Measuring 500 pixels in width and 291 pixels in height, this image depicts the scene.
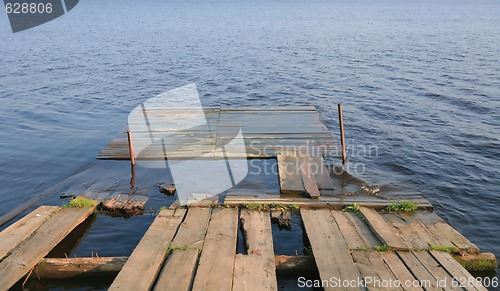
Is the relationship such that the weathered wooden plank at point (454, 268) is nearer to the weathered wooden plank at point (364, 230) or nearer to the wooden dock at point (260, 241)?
the wooden dock at point (260, 241)

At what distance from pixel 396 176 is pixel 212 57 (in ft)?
102

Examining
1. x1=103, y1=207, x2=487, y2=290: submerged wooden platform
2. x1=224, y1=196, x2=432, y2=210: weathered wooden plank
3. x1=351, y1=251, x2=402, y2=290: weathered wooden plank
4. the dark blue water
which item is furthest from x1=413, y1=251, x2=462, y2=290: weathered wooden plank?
the dark blue water

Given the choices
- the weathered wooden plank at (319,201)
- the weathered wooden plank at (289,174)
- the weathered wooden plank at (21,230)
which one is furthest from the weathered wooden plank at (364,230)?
the weathered wooden plank at (21,230)

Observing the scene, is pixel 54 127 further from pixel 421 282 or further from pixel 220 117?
pixel 421 282

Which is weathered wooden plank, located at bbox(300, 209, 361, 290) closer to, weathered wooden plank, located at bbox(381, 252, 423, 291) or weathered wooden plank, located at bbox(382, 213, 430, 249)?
weathered wooden plank, located at bbox(381, 252, 423, 291)

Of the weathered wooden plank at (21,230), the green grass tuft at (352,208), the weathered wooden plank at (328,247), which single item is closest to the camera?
the weathered wooden plank at (328,247)

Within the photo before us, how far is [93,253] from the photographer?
10117mm

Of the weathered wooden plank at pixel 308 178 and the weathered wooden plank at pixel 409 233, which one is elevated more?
the weathered wooden plank at pixel 308 178

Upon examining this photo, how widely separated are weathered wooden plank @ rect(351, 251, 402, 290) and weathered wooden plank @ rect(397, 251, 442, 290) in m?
0.48

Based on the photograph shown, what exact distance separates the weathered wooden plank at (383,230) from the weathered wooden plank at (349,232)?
433 mm

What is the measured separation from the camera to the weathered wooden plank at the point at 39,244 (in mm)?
8180

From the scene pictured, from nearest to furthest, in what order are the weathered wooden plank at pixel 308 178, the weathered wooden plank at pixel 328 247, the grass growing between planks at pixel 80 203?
the weathered wooden plank at pixel 328 247 < the grass growing between planks at pixel 80 203 < the weathered wooden plank at pixel 308 178

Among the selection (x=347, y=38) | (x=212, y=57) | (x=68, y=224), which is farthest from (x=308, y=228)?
(x=347, y=38)

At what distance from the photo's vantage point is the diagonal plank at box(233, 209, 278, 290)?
7.54m
